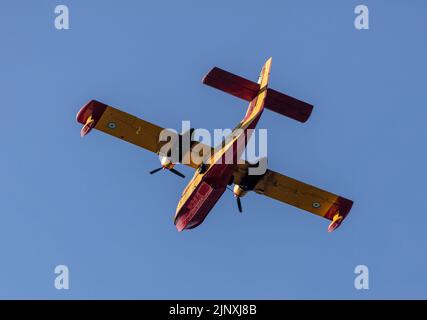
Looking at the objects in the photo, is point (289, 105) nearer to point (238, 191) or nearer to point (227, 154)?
point (227, 154)

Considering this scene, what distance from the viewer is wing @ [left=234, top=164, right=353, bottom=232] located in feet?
127

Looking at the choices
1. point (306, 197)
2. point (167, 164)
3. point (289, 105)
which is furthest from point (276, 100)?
point (306, 197)

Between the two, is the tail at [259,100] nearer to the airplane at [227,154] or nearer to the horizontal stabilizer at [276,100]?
the airplane at [227,154]

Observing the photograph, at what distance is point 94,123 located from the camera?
36.6 metres

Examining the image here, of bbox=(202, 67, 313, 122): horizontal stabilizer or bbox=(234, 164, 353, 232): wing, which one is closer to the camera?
bbox=(202, 67, 313, 122): horizontal stabilizer

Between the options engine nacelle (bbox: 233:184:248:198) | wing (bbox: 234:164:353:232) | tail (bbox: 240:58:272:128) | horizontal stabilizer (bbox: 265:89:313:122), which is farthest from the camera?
wing (bbox: 234:164:353:232)

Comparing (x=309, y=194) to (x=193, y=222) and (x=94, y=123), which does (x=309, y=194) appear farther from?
(x=94, y=123)

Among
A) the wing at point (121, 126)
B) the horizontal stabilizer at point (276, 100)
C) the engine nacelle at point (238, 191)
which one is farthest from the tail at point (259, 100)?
the engine nacelle at point (238, 191)

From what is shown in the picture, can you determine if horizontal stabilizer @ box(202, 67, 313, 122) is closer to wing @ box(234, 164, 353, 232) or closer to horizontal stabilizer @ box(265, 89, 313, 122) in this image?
horizontal stabilizer @ box(265, 89, 313, 122)

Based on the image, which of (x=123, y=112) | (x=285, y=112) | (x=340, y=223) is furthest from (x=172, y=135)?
(x=340, y=223)

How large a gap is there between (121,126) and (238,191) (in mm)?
5721

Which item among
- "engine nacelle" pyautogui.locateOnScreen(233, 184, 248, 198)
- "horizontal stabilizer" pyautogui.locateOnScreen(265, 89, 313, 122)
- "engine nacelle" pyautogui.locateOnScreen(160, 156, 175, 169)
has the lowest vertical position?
"engine nacelle" pyautogui.locateOnScreen(233, 184, 248, 198)

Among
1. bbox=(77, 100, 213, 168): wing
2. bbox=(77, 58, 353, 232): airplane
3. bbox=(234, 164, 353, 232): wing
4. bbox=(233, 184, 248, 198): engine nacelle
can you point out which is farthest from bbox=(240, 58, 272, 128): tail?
bbox=(234, 164, 353, 232): wing

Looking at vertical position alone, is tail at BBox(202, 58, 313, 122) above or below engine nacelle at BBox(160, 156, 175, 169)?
above
